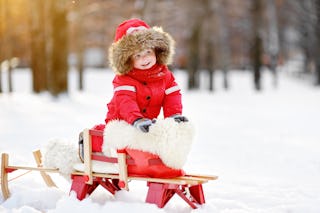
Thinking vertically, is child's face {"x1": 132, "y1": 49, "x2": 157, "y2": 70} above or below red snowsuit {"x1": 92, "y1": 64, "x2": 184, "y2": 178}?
above

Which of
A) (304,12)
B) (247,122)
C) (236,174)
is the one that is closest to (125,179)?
(236,174)

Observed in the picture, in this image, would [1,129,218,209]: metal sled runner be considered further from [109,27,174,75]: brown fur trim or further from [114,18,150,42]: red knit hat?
[114,18,150,42]: red knit hat

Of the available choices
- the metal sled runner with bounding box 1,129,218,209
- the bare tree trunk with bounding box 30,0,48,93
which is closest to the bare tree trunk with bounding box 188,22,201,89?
the bare tree trunk with bounding box 30,0,48,93

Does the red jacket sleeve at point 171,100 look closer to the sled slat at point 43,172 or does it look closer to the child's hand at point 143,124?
the child's hand at point 143,124

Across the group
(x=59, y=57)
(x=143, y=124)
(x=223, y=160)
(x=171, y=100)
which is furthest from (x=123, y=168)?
(x=59, y=57)

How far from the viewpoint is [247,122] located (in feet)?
41.7

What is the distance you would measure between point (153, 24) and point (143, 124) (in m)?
22.8

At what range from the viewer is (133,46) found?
452cm

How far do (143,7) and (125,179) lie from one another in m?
17.7

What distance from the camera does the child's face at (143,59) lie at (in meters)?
4.55

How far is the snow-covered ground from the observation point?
471cm

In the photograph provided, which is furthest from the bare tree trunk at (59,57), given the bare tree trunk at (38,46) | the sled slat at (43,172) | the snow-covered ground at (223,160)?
the sled slat at (43,172)

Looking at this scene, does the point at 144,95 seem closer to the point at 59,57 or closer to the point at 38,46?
the point at 59,57

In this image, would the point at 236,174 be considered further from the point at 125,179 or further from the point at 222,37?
the point at 222,37
